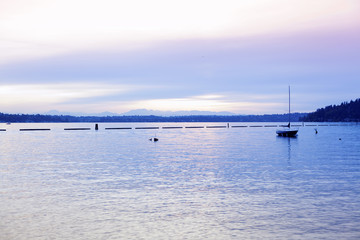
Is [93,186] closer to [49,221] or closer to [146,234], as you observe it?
[49,221]

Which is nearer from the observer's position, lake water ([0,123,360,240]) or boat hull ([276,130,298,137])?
lake water ([0,123,360,240])

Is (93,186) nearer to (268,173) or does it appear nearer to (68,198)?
(68,198)

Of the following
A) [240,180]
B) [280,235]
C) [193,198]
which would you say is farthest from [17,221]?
[240,180]

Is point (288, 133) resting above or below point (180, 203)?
above

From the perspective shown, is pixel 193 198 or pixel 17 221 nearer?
pixel 17 221

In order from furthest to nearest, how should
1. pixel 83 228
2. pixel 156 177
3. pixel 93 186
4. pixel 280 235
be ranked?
pixel 156 177
pixel 93 186
pixel 83 228
pixel 280 235

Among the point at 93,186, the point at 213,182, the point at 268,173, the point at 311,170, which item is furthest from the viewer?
the point at 311,170

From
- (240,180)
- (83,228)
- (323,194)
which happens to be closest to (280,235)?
(83,228)

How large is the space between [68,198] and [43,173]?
42.4 ft

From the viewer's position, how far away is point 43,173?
34719mm

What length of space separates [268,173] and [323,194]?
33.4 feet

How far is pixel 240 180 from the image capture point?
99.1ft

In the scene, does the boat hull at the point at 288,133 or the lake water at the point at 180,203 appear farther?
the boat hull at the point at 288,133

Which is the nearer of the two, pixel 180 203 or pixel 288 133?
pixel 180 203
